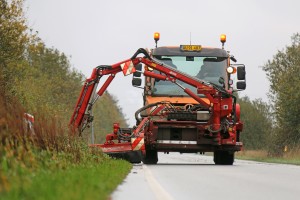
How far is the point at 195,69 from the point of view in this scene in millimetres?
25688

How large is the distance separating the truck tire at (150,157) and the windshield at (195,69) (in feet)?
6.59

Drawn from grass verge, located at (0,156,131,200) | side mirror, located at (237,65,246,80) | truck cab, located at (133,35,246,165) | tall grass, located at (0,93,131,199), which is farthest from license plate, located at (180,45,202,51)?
grass verge, located at (0,156,131,200)

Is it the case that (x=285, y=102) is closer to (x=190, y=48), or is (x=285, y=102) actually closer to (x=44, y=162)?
(x=190, y=48)

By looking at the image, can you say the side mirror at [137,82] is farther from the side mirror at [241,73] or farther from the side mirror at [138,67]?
the side mirror at [241,73]

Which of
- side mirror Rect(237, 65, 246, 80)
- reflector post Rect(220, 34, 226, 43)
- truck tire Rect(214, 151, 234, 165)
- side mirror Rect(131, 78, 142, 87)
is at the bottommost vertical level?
truck tire Rect(214, 151, 234, 165)

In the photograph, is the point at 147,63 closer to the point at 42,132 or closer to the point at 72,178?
the point at 42,132

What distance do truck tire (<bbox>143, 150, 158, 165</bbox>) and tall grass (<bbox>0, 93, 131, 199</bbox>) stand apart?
5901 millimetres

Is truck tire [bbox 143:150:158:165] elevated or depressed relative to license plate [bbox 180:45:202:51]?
depressed

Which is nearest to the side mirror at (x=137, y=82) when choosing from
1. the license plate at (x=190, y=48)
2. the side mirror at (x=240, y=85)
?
the license plate at (x=190, y=48)

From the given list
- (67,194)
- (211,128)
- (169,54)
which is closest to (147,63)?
(169,54)

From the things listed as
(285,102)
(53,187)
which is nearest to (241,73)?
(53,187)

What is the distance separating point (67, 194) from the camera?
8328mm

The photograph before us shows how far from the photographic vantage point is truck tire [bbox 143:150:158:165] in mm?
25609

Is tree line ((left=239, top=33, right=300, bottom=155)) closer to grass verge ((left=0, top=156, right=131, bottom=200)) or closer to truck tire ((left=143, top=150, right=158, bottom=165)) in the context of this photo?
truck tire ((left=143, top=150, right=158, bottom=165))
